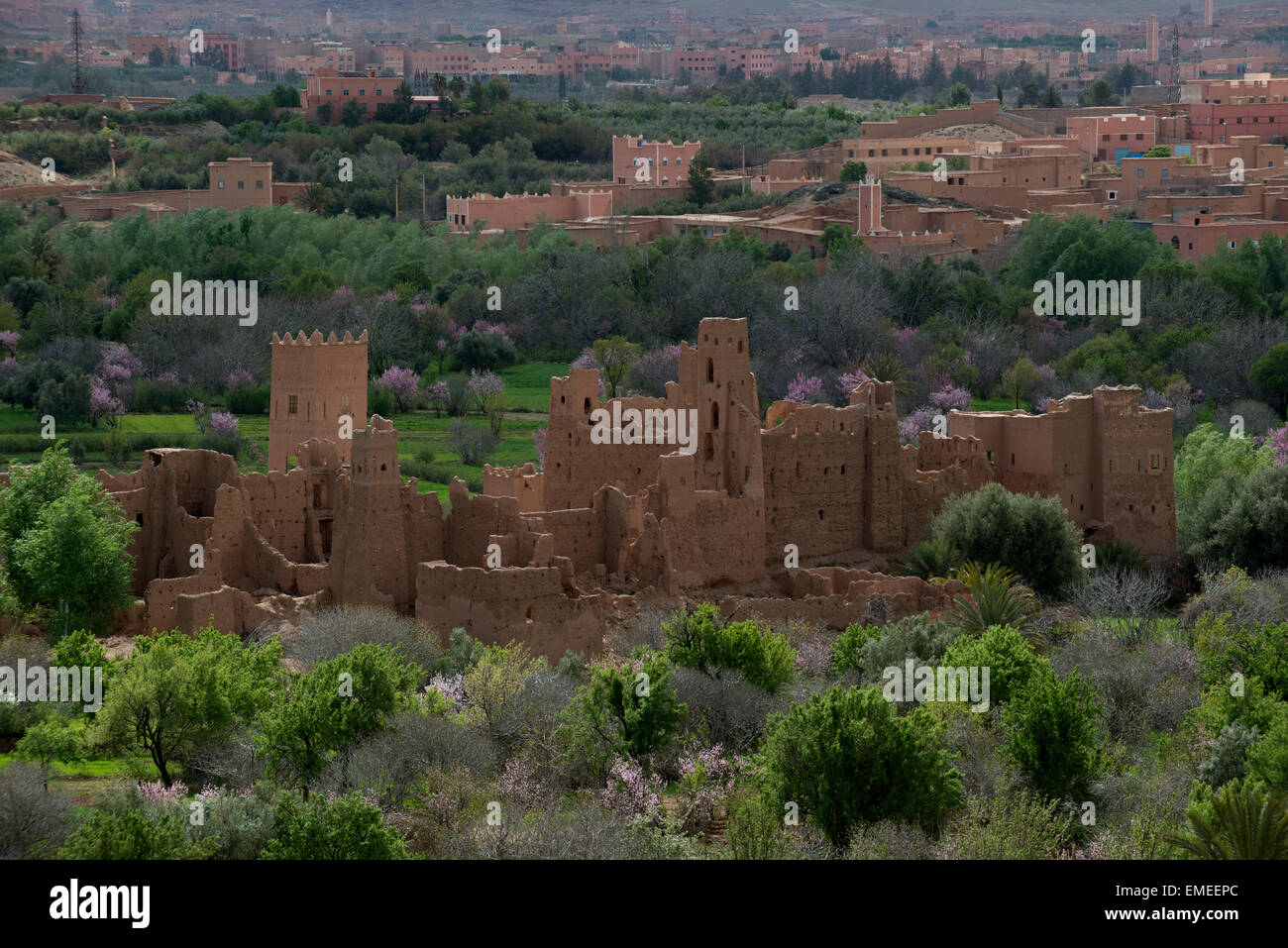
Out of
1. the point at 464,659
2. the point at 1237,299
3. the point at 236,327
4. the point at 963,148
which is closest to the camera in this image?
the point at 464,659

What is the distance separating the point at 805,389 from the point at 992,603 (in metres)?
27.3

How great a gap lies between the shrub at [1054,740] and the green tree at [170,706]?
10.4 m

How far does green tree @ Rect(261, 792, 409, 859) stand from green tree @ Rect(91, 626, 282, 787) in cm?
505

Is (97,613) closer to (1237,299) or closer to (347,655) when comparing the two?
(347,655)

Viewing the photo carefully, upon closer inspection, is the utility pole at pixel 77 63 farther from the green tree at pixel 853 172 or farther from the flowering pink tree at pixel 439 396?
the flowering pink tree at pixel 439 396

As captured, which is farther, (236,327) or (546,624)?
(236,327)

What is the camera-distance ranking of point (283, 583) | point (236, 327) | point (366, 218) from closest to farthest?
1. point (283, 583)
2. point (236, 327)
3. point (366, 218)

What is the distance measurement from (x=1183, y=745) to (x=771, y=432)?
11.2 metres

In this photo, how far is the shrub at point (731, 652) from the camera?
38.2m

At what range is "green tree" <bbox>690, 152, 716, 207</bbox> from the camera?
11219 centimetres

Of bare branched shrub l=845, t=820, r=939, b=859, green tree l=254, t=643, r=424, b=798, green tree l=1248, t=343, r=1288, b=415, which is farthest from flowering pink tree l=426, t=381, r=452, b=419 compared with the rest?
bare branched shrub l=845, t=820, r=939, b=859

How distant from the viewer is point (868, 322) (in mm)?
75125

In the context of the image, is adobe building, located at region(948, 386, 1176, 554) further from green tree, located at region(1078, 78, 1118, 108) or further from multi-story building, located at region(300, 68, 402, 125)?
green tree, located at region(1078, 78, 1118, 108)
